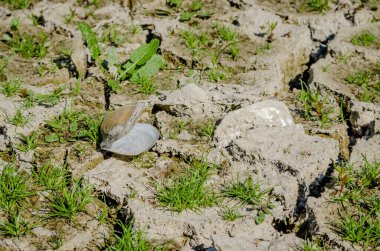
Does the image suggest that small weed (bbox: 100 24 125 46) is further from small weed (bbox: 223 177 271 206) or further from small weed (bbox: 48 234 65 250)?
small weed (bbox: 48 234 65 250)

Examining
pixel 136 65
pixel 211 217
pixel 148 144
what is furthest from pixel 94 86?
pixel 211 217

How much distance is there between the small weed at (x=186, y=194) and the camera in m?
2.37

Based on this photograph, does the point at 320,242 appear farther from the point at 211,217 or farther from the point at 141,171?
the point at 141,171

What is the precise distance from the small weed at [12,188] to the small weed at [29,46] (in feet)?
4.10

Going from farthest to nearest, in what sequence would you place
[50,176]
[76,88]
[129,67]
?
[129,67]
[76,88]
[50,176]

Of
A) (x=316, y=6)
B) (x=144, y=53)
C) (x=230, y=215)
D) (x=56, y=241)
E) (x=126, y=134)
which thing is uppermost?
(x=316, y=6)

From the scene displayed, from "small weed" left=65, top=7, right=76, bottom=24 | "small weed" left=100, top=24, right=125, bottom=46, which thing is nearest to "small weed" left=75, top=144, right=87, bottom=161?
"small weed" left=100, top=24, right=125, bottom=46

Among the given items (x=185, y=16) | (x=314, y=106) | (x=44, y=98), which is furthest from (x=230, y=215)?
(x=185, y=16)

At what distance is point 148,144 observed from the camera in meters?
2.66

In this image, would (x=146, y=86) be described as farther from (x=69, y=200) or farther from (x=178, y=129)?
(x=69, y=200)

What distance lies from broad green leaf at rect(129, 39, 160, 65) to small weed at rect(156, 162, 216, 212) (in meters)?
1.11

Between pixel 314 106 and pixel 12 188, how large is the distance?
194 centimetres

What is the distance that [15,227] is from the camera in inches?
88.0

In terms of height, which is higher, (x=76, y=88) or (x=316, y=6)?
(x=316, y=6)
